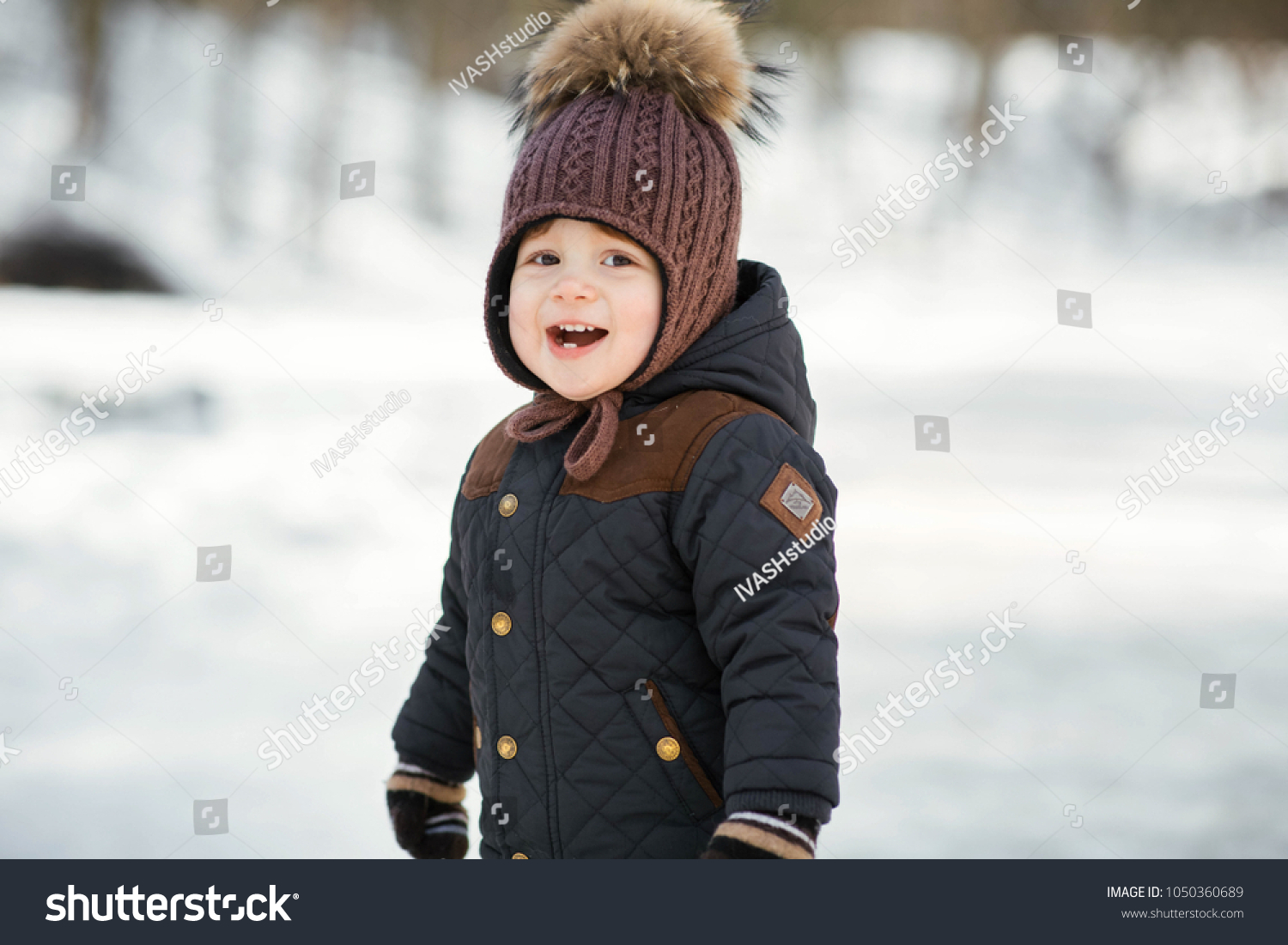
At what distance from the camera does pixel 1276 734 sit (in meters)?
2.24

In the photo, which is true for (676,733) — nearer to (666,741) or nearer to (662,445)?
(666,741)

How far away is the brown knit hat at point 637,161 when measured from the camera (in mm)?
908

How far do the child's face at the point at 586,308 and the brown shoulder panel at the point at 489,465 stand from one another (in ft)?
0.30

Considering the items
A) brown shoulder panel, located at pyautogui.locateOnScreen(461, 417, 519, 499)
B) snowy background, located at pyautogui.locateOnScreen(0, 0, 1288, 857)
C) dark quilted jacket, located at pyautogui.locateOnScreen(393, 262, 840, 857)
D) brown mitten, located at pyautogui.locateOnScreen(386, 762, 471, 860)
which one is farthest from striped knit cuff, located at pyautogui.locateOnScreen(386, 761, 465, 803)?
snowy background, located at pyautogui.locateOnScreen(0, 0, 1288, 857)

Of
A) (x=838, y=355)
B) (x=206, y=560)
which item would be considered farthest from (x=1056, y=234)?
(x=206, y=560)

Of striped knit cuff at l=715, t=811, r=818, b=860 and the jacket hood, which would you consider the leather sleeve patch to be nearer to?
the jacket hood

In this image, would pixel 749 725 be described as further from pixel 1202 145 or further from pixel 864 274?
pixel 1202 145

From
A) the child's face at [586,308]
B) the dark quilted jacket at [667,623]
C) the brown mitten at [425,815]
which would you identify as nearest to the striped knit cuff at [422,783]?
the brown mitten at [425,815]

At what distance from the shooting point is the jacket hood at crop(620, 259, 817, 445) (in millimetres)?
916

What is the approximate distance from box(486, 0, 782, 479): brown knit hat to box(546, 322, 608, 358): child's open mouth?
0.04 m

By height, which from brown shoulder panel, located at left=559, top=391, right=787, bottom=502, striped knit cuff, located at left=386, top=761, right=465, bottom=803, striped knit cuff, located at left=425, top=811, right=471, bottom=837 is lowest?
striped knit cuff, located at left=425, top=811, right=471, bottom=837

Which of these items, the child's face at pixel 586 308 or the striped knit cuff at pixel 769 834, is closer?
the striped knit cuff at pixel 769 834

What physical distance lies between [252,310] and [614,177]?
108 inches

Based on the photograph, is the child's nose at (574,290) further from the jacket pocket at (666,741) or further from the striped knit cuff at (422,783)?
the striped knit cuff at (422,783)
